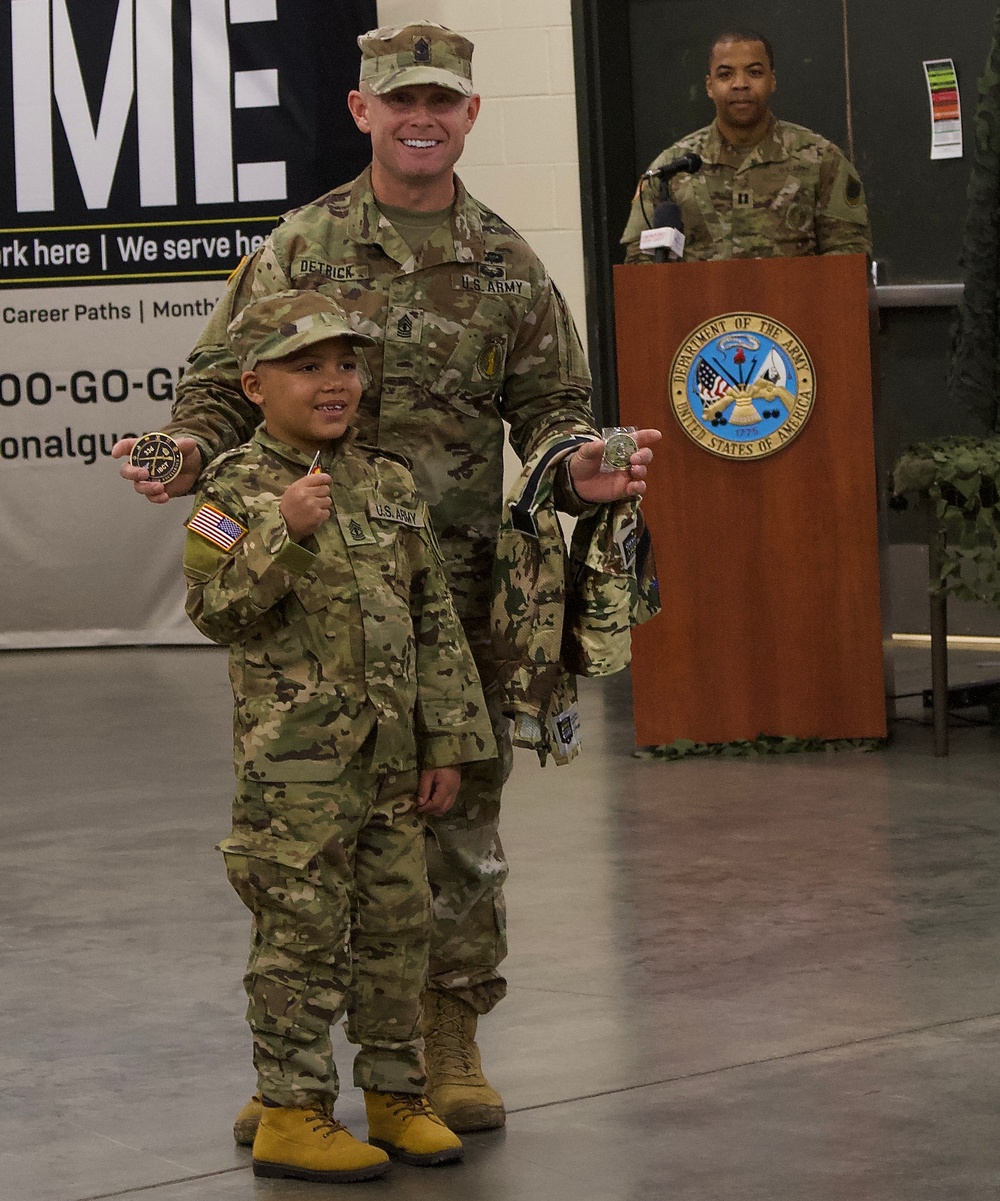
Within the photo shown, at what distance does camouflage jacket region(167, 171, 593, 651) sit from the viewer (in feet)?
9.88

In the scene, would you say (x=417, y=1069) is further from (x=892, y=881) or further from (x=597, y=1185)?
(x=892, y=881)

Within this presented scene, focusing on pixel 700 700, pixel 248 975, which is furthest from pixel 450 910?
pixel 700 700

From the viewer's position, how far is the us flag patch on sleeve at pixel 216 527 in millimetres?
2697

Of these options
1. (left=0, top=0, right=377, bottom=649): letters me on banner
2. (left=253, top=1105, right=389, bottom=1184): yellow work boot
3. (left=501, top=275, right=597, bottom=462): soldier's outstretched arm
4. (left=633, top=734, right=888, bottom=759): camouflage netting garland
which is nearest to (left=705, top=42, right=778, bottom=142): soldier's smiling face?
(left=633, top=734, right=888, bottom=759): camouflage netting garland

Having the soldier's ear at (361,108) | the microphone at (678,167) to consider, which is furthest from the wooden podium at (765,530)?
the soldier's ear at (361,108)

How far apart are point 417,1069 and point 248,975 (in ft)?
0.89

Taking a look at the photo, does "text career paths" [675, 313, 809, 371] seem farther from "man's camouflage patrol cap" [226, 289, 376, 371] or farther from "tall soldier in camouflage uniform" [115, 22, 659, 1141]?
"man's camouflage patrol cap" [226, 289, 376, 371]

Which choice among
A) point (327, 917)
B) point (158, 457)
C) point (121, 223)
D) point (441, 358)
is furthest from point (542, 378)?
point (121, 223)

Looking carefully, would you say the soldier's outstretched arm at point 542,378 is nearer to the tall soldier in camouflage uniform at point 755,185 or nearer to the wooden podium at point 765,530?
the wooden podium at point 765,530

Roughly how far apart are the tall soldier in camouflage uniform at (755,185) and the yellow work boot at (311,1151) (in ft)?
11.7

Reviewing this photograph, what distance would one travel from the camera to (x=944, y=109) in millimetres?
7637

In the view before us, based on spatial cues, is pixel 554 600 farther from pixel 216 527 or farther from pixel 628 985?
pixel 628 985

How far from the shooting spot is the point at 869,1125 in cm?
284

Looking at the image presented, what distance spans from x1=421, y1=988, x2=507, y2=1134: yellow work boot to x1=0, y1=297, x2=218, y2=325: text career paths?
5.65 meters
